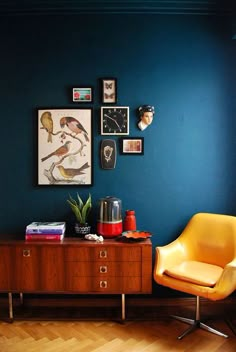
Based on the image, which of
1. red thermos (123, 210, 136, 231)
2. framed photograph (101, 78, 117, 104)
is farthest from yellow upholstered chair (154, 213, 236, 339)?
framed photograph (101, 78, 117, 104)

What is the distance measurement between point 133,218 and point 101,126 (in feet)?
2.87

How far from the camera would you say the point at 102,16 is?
2695 millimetres

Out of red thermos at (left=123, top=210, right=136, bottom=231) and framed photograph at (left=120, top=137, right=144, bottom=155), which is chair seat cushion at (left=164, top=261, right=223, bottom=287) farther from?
framed photograph at (left=120, top=137, right=144, bottom=155)

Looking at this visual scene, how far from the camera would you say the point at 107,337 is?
7.46 ft

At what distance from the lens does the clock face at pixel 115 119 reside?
2701mm

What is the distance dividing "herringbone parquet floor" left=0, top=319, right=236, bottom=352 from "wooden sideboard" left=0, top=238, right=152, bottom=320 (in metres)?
0.29

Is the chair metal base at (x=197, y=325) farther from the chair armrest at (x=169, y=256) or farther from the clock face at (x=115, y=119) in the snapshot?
the clock face at (x=115, y=119)

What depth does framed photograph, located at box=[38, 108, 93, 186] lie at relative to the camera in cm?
270

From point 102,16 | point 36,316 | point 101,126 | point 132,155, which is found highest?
point 102,16

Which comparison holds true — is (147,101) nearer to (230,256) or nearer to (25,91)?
(25,91)

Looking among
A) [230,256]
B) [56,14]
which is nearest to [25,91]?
[56,14]

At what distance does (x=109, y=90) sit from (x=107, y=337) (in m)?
2.05

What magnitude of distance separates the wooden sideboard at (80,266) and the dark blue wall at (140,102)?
1.28ft

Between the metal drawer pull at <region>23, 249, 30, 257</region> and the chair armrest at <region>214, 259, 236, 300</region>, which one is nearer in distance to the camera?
the chair armrest at <region>214, 259, 236, 300</region>
